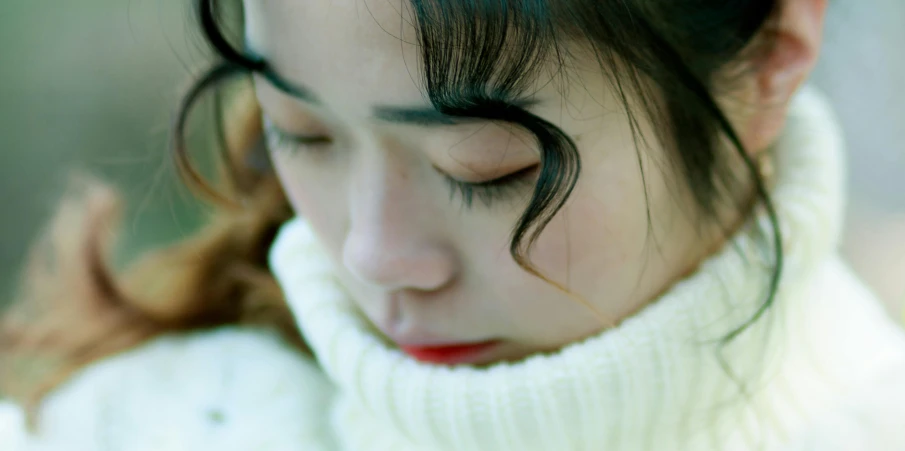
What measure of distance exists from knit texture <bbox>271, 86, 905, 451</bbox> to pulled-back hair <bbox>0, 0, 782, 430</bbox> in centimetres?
2

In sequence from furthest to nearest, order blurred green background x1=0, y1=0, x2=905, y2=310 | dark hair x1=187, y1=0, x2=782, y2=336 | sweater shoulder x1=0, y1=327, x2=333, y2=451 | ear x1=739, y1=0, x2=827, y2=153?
blurred green background x1=0, y1=0, x2=905, y2=310, sweater shoulder x1=0, y1=327, x2=333, y2=451, ear x1=739, y1=0, x2=827, y2=153, dark hair x1=187, y1=0, x2=782, y2=336

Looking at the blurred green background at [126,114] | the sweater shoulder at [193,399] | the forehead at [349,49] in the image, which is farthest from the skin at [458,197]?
the blurred green background at [126,114]

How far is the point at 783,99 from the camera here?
584mm

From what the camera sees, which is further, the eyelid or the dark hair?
the eyelid

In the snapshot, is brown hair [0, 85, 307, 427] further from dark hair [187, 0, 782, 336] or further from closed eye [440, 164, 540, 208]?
closed eye [440, 164, 540, 208]

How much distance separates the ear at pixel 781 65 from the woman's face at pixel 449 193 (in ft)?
0.29

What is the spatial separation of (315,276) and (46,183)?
0.71 m

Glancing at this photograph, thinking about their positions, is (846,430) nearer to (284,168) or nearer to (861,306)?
(861,306)

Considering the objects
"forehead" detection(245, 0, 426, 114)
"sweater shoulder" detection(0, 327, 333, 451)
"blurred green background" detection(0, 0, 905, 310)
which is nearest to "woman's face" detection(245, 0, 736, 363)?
"forehead" detection(245, 0, 426, 114)

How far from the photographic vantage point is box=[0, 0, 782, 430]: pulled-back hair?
17.2 inches

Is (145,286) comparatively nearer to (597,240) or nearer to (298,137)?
(298,137)

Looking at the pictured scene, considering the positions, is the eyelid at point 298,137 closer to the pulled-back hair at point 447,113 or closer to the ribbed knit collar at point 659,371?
the pulled-back hair at point 447,113

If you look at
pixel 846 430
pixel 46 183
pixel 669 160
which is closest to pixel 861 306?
pixel 846 430

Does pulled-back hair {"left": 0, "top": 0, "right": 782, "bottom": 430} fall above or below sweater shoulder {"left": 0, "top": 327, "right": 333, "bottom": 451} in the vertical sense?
above
